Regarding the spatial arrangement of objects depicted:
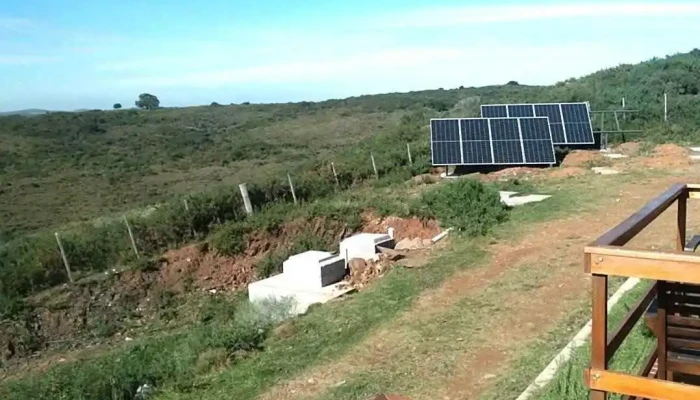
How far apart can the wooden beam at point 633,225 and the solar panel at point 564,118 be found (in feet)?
53.0

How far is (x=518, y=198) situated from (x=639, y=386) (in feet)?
38.1

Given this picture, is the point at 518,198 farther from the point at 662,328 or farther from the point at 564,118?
the point at 662,328

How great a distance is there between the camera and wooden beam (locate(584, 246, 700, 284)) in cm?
249

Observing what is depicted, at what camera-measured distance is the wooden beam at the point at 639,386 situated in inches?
104

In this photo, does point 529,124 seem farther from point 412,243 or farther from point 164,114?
point 164,114

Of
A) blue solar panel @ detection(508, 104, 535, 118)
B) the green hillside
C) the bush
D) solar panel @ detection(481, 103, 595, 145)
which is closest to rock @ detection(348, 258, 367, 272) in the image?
the bush

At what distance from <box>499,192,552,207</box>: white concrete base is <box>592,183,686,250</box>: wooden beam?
961 centimetres

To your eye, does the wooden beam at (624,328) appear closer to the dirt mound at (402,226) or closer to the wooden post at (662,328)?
the wooden post at (662,328)

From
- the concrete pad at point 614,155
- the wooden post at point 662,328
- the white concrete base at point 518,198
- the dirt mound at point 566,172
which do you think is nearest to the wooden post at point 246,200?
the white concrete base at point 518,198

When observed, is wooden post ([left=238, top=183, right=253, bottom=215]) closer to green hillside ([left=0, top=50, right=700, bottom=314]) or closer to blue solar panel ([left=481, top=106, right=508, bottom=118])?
green hillside ([left=0, top=50, right=700, bottom=314])

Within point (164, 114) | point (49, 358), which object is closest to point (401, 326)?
point (49, 358)

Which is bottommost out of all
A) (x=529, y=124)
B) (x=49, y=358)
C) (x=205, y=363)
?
(x=49, y=358)

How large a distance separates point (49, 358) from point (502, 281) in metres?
6.26

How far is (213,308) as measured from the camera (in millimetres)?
11570
